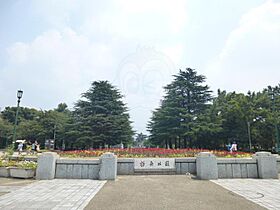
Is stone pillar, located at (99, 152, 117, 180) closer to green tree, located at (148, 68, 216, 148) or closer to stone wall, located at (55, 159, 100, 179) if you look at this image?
stone wall, located at (55, 159, 100, 179)

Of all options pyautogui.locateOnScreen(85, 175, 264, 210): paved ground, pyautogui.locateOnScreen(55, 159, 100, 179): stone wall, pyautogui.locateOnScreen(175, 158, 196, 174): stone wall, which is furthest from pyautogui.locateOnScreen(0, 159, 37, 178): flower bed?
pyautogui.locateOnScreen(175, 158, 196, 174): stone wall

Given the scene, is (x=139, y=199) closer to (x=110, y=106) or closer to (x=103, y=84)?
(x=110, y=106)

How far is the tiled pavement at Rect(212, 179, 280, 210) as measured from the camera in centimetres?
551

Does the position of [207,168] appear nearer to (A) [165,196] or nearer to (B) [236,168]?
(B) [236,168]

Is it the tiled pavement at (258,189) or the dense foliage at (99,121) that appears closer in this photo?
the tiled pavement at (258,189)

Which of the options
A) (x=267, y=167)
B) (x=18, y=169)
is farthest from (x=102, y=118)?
(x=267, y=167)

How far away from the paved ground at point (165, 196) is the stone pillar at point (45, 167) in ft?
8.03

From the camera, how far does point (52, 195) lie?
6020 mm

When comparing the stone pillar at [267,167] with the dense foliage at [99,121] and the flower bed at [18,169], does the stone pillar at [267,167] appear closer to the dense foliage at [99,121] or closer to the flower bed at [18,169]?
the flower bed at [18,169]

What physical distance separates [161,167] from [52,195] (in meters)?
4.71

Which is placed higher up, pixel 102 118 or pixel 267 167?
pixel 102 118

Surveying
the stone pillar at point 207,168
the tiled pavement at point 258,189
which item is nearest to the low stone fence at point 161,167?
the stone pillar at point 207,168

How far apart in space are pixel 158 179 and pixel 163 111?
20.4 m

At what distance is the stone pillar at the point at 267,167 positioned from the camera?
8695 millimetres
